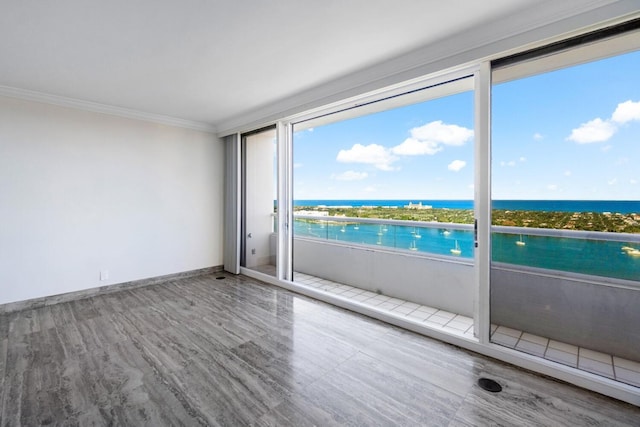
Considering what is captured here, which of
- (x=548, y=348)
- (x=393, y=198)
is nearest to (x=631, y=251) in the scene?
(x=548, y=348)

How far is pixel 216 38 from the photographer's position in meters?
2.27

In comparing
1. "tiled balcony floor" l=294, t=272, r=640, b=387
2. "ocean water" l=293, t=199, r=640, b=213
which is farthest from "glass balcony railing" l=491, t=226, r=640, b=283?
"tiled balcony floor" l=294, t=272, r=640, b=387

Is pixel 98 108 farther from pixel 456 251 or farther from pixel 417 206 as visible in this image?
pixel 456 251

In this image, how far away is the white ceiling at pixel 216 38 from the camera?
6.28 feet

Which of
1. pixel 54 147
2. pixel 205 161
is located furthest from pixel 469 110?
pixel 54 147

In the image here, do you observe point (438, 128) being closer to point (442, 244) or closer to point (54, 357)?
point (442, 244)

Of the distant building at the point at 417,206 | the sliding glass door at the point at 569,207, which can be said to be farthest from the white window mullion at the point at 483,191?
the distant building at the point at 417,206

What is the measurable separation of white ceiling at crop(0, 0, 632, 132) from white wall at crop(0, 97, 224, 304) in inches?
23.5

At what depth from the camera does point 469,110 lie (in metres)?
2.86

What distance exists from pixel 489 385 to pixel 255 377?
1693 mm

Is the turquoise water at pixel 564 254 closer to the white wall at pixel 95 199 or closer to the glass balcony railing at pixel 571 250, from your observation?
the glass balcony railing at pixel 571 250

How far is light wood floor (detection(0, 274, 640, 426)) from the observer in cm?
172

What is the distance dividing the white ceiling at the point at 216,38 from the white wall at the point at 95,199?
1.96ft

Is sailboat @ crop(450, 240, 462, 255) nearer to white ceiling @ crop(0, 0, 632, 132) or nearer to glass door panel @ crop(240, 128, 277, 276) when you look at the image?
white ceiling @ crop(0, 0, 632, 132)
